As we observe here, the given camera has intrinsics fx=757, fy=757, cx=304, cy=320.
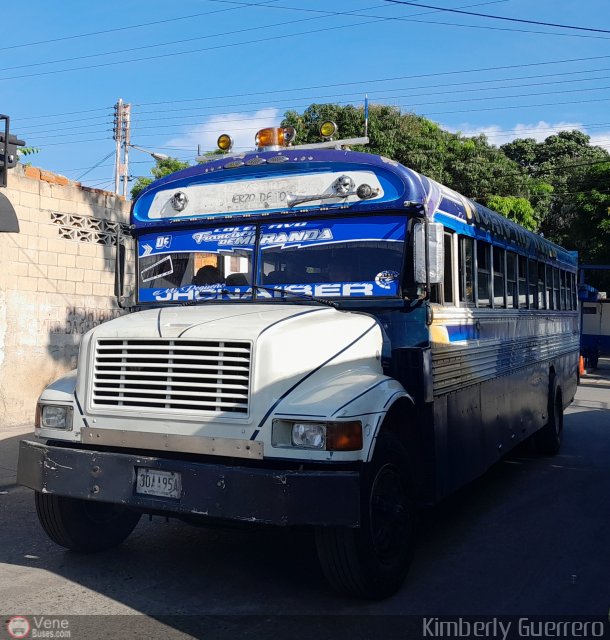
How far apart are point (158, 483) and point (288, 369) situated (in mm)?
977

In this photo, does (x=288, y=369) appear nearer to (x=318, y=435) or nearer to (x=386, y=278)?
(x=318, y=435)

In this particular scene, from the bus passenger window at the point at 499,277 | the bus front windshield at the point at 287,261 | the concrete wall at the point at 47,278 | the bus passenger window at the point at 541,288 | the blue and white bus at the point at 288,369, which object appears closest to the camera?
the blue and white bus at the point at 288,369

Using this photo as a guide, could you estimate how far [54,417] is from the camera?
4.79 m

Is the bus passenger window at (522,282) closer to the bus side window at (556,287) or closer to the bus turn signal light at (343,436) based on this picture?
the bus side window at (556,287)

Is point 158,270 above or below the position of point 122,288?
above

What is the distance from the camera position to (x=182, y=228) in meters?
5.70

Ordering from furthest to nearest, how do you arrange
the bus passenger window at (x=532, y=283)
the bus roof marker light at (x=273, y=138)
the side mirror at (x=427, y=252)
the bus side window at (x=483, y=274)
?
the bus passenger window at (x=532, y=283) < the bus side window at (x=483, y=274) < the bus roof marker light at (x=273, y=138) < the side mirror at (x=427, y=252)

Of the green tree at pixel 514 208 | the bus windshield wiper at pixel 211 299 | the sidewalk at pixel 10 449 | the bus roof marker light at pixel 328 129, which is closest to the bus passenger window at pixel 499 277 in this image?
the bus roof marker light at pixel 328 129

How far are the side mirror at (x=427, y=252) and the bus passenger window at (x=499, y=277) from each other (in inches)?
98.1

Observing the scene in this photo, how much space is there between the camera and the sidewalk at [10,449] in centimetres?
778

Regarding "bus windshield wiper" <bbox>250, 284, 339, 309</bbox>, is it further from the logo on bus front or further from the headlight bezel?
the logo on bus front

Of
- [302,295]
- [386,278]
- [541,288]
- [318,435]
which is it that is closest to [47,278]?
[541,288]

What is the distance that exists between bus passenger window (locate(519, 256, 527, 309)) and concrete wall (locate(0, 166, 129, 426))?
19.7 feet

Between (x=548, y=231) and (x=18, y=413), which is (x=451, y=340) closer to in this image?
(x=18, y=413)
